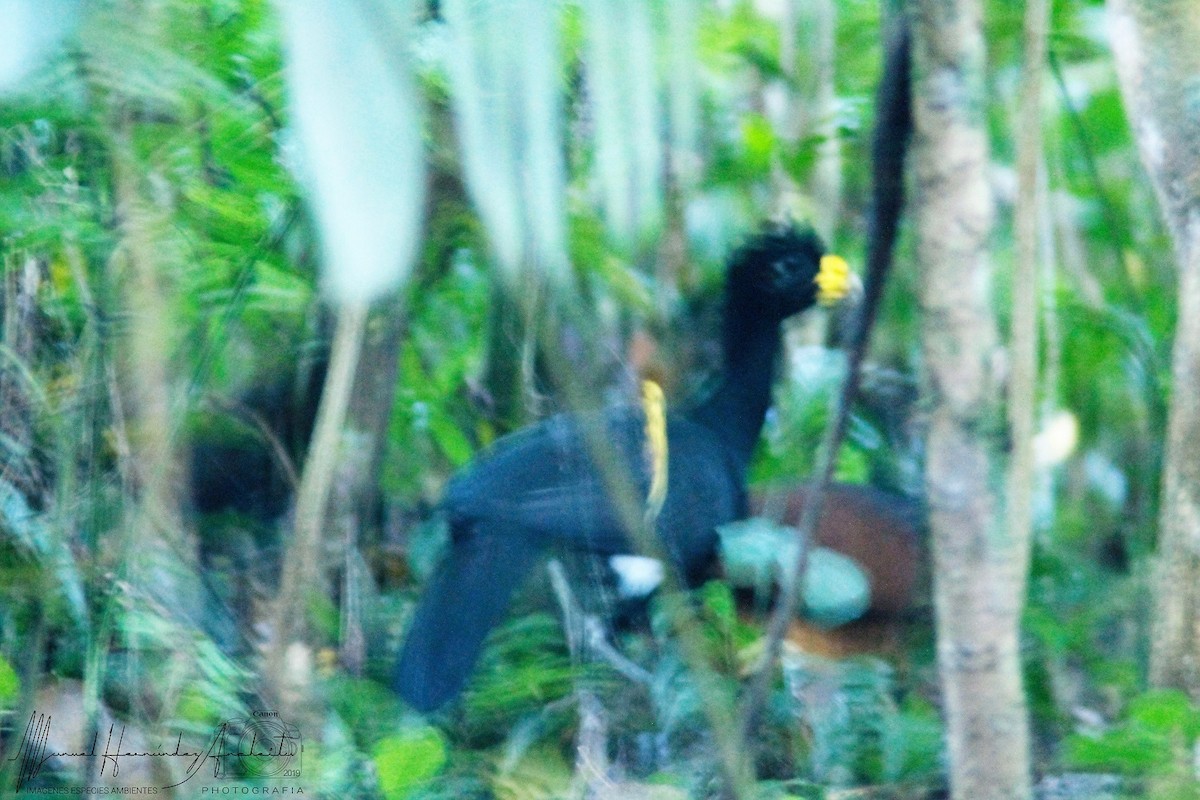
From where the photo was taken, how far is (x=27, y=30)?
0.49 meters

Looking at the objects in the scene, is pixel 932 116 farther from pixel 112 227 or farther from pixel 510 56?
pixel 112 227

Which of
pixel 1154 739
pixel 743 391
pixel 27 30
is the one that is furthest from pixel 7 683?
pixel 743 391

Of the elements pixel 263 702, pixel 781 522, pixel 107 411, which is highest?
pixel 107 411

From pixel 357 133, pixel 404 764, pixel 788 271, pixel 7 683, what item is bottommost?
pixel 404 764

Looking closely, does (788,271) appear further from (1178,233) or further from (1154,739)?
(1154,739)

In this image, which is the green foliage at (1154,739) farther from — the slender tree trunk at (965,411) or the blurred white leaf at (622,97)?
the blurred white leaf at (622,97)

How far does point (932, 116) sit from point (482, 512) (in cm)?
119

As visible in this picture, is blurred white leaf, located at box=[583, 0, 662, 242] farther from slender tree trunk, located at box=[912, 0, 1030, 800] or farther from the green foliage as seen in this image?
the green foliage

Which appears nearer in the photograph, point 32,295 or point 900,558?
point 32,295

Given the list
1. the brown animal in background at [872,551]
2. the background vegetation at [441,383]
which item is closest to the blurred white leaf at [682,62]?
the background vegetation at [441,383]

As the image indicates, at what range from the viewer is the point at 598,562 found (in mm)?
2223

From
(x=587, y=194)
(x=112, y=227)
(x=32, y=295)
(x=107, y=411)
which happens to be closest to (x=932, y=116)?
(x=587, y=194)

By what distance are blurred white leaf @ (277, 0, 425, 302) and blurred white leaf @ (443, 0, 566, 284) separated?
0.04 metres

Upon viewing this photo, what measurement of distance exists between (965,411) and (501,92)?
670 mm
